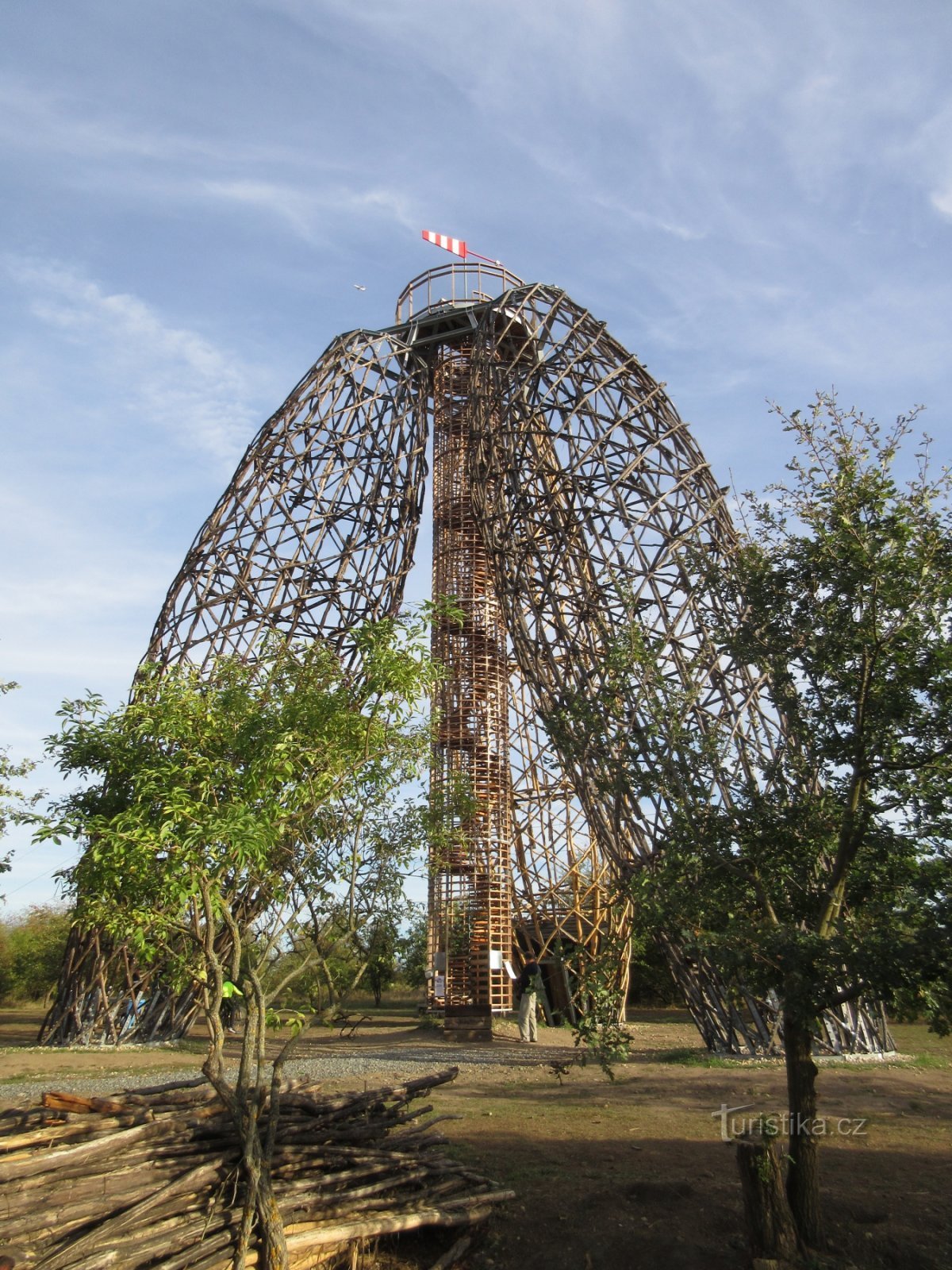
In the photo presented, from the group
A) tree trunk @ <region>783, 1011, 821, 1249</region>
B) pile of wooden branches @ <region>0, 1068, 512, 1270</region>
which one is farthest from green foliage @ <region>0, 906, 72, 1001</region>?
tree trunk @ <region>783, 1011, 821, 1249</region>

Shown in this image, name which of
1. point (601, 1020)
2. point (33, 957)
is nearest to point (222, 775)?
point (601, 1020)

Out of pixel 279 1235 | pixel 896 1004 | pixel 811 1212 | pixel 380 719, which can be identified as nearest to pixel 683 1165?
pixel 811 1212

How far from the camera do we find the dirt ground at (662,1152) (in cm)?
623

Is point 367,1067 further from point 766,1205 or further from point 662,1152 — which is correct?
point 766,1205

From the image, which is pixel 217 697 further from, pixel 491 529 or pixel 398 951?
pixel 491 529

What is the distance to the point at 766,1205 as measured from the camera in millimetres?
5797

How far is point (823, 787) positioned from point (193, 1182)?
4932mm

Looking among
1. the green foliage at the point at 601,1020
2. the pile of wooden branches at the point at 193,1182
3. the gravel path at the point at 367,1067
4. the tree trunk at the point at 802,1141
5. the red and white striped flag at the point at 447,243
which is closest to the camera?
the pile of wooden branches at the point at 193,1182

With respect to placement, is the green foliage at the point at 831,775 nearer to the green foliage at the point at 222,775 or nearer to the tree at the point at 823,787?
the tree at the point at 823,787

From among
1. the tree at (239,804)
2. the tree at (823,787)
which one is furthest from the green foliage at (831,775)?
the tree at (239,804)

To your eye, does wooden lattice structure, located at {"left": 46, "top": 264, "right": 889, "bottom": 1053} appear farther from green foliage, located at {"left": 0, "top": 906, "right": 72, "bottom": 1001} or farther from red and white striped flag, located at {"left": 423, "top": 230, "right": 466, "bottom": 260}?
green foliage, located at {"left": 0, "top": 906, "right": 72, "bottom": 1001}

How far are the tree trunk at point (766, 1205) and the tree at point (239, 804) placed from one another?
9.46 ft

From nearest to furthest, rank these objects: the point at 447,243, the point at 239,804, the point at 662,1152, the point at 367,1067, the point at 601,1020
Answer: the point at 239,804 → the point at 601,1020 → the point at 662,1152 → the point at 367,1067 → the point at 447,243

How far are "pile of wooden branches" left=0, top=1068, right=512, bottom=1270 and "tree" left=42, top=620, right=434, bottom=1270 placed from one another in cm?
25
